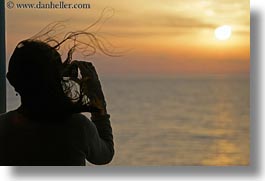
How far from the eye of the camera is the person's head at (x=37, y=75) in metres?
2.06

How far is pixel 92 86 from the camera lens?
82.5 inches

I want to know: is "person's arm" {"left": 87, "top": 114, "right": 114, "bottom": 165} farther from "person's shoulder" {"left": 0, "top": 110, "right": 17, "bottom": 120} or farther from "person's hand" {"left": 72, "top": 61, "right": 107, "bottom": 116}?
"person's shoulder" {"left": 0, "top": 110, "right": 17, "bottom": 120}

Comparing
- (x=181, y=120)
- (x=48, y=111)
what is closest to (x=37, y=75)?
(x=48, y=111)

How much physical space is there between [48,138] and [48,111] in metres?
0.11

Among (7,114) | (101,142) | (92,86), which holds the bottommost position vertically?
(101,142)

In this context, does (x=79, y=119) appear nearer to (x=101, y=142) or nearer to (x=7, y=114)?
(x=101, y=142)

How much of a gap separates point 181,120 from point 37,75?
60 centimetres

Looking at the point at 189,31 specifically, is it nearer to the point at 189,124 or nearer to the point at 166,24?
the point at 166,24

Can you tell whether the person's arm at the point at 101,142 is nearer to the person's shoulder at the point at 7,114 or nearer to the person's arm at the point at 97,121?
the person's arm at the point at 97,121

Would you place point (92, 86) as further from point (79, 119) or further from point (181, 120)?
point (181, 120)

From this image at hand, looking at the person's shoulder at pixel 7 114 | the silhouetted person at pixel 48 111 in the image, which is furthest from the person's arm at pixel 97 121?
the person's shoulder at pixel 7 114

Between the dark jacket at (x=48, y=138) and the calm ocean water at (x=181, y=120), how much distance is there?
0.07 metres

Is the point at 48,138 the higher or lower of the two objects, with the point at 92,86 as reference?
lower

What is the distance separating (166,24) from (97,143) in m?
0.55
